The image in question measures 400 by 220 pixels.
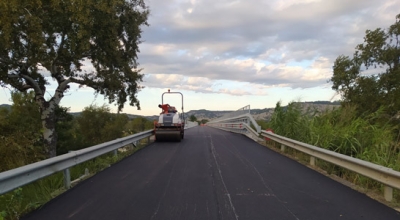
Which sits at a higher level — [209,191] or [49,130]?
[49,130]

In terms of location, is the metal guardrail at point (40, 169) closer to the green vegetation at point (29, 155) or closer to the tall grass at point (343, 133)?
the green vegetation at point (29, 155)

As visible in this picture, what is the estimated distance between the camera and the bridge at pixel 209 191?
5172mm

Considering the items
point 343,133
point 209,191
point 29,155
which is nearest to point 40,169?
point 209,191

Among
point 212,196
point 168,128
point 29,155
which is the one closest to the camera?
point 212,196

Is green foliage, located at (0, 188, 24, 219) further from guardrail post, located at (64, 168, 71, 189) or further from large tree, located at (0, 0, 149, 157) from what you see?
large tree, located at (0, 0, 149, 157)

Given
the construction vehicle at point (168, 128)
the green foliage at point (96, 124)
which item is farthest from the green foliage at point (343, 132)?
the green foliage at point (96, 124)

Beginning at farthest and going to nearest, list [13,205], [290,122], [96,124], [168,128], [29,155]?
[96,124] < [168,128] < [290,122] < [29,155] < [13,205]

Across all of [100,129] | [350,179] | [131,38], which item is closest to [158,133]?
[131,38]

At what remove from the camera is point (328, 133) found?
11133 mm

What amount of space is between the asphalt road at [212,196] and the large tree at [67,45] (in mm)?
8453

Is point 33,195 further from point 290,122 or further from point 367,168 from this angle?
point 290,122

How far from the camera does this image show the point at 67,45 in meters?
17.1

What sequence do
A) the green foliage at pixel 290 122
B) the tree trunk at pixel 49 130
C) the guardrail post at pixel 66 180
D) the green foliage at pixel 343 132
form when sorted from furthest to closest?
Answer: the tree trunk at pixel 49 130, the green foliage at pixel 290 122, the green foliage at pixel 343 132, the guardrail post at pixel 66 180

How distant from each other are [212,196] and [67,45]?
14.0 meters
